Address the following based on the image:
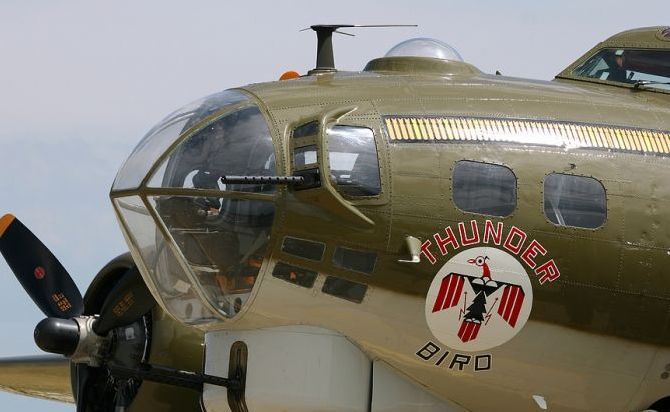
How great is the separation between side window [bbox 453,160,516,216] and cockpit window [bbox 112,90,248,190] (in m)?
1.82

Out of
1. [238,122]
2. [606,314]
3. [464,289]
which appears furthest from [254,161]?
Result: [606,314]

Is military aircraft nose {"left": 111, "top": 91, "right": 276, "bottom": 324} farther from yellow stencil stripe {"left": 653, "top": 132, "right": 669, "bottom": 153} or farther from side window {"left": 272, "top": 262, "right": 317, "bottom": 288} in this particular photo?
yellow stencil stripe {"left": 653, "top": 132, "right": 669, "bottom": 153}

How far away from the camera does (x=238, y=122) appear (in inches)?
420

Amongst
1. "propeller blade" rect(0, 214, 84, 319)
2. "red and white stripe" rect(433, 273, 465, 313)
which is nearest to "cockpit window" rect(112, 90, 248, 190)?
"red and white stripe" rect(433, 273, 465, 313)

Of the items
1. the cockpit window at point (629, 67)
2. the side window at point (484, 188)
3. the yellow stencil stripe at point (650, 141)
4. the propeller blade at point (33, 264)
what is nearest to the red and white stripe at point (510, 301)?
the side window at point (484, 188)

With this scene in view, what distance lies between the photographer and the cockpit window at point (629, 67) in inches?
501

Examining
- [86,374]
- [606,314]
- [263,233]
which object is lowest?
[86,374]

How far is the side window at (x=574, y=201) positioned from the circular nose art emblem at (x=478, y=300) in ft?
1.76

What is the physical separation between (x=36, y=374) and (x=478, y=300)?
26.3 ft

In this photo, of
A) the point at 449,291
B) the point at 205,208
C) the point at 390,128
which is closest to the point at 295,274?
the point at 205,208

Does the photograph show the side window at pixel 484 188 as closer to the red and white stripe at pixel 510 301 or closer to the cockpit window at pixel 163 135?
the red and white stripe at pixel 510 301

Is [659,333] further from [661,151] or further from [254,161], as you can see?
[254,161]

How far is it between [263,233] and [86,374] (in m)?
4.98

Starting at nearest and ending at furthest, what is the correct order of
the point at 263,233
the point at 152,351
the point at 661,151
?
the point at 263,233, the point at 661,151, the point at 152,351
